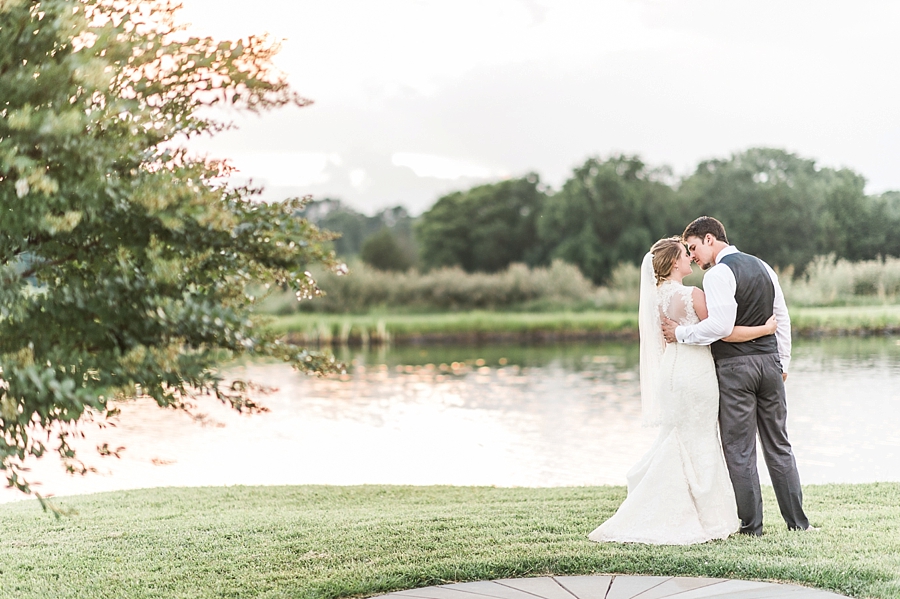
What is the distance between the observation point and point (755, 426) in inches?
204

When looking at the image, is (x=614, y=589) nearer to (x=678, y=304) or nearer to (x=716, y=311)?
(x=716, y=311)

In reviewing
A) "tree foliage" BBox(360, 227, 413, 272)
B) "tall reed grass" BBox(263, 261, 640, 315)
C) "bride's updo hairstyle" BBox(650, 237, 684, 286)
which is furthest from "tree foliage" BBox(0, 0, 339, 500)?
"tree foliage" BBox(360, 227, 413, 272)

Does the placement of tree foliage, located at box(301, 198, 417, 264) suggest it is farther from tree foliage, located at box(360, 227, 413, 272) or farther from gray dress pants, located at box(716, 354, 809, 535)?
gray dress pants, located at box(716, 354, 809, 535)

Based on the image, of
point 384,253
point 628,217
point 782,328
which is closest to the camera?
point 782,328

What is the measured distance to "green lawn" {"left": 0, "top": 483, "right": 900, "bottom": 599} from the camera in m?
4.31

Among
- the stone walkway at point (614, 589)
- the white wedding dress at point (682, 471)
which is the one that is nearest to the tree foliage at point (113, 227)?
the stone walkway at point (614, 589)

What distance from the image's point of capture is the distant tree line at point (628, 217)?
3584 centimetres

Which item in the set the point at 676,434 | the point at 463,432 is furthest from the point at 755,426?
the point at 463,432

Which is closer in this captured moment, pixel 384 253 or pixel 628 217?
pixel 384 253

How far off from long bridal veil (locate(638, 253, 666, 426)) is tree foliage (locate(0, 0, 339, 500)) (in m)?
2.85

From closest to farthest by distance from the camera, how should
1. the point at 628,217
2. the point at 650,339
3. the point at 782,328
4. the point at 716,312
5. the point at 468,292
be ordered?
1. the point at 716,312
2. the point at 782,328
3. the point at 650,339
4. the point at 468,292
5. the point at 628,217

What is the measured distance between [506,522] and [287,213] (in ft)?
10.4

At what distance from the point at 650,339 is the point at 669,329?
19 centimetres

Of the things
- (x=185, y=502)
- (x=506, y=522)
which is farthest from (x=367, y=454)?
(x=506, y=522)
